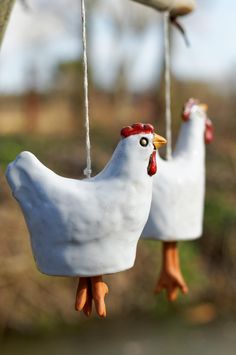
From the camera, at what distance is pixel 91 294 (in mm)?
817

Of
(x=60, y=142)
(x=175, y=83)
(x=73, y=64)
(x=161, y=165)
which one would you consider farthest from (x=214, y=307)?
(x=73, y=64)

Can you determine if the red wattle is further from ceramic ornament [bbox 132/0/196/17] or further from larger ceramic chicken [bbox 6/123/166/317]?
ceramic ornament [bbox 132/0/196/17]

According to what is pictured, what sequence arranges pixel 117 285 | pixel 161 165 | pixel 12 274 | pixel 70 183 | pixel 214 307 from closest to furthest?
pixel 70 183 < pixel 161 165 < pixel 12 274 < pixel 117 285 < pixel 214 307

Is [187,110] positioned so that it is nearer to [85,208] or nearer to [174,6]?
[174,6]

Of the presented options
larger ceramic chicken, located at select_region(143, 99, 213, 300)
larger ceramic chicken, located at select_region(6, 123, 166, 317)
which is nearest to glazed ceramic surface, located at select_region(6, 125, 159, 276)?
larger ceramic chicken, located at select_region(6, 123, 166, 317)

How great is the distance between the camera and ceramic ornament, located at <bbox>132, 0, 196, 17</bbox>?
1.00 m

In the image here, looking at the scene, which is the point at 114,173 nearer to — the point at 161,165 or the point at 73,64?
the point at 161,165

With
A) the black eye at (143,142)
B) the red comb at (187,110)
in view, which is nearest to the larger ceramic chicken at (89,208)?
the black eye at (143,142)

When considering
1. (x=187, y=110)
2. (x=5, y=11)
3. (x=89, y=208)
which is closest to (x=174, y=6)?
(x=187, y=110)

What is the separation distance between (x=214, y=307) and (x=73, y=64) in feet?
14.1

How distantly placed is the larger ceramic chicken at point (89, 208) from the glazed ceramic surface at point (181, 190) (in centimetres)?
18

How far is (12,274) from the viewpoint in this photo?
294cm

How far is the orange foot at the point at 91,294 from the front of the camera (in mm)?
791

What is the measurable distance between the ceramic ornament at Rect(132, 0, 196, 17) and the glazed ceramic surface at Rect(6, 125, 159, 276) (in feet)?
1.02
